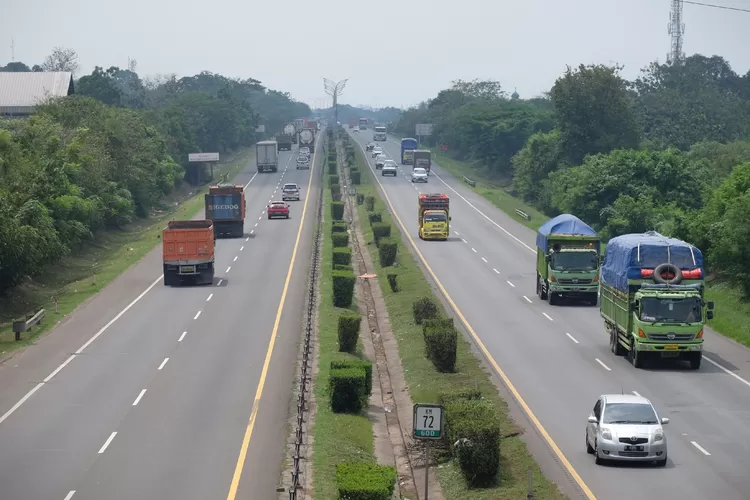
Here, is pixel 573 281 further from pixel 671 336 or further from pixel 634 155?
pixel 634 155

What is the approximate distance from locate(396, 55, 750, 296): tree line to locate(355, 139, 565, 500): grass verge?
1395 centimetres

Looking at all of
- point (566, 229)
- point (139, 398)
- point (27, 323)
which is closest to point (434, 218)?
point (566, 229)

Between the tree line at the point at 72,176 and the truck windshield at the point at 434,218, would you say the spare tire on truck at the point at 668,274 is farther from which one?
the truck windshield at the point at 434,218

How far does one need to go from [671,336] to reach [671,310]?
0.78m

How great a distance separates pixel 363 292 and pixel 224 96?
140554 mm

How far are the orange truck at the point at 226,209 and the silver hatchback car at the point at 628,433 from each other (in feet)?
158

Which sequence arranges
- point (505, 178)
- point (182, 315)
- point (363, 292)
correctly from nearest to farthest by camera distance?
point (182, 315) → point (363, 292) → point (505, 178)

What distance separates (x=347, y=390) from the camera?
2838 cm

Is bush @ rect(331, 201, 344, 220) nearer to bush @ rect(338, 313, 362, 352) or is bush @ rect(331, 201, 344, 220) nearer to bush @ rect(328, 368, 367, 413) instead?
bush @ rect(338, 313, 362, 352)

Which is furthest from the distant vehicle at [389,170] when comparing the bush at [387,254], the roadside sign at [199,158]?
the bush at [387,254]

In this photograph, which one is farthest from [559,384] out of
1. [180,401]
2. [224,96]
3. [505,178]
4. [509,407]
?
[224,96]

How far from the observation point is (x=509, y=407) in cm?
2823

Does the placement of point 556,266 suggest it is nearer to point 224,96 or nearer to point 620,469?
point 620,469

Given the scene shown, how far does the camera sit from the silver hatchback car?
73.3 feet
